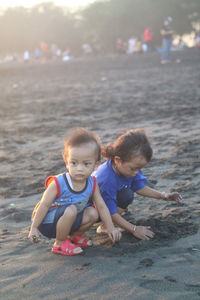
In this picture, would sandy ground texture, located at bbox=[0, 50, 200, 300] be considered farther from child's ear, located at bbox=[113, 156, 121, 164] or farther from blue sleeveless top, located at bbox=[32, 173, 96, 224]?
child's ear, located at bbox=[113, 156, 121, 164]

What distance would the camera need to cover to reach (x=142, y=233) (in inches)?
126

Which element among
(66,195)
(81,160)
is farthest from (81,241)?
(81,160)

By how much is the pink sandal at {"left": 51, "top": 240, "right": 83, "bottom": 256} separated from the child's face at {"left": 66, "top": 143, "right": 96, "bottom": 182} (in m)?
0.46

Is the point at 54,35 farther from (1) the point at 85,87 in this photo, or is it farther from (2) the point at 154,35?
(1) the point at 85,87

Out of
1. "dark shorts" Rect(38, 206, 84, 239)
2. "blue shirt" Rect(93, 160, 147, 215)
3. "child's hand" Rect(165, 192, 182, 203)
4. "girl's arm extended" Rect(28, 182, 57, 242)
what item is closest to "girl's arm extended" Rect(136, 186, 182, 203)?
"child's hand" Rect(165, 192, 182, 203)

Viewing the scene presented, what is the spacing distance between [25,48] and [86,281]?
48671 mm

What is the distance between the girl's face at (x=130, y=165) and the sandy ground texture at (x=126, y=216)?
18.6 inches

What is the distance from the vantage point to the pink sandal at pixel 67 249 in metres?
3.07

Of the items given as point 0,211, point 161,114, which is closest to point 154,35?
point 161,114

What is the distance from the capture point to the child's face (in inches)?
115

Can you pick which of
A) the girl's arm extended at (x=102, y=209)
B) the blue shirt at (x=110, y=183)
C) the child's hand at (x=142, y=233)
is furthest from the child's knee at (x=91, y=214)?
the child's hand at (x=142, y=233)

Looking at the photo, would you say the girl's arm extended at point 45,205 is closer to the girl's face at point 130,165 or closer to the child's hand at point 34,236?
the child's hand at point 34,236

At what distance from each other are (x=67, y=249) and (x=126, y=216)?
0.79 meters

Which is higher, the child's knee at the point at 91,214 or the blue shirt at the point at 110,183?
the blue shirt at the point at 110,183
